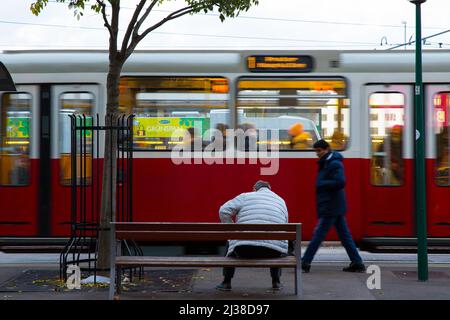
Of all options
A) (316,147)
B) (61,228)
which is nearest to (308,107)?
(316,147)

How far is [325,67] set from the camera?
1223 cm

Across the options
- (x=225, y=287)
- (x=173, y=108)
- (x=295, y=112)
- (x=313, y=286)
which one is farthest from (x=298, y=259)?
(x=173, y=108)

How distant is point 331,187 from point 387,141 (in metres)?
2.09

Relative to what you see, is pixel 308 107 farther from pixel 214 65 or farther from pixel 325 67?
pixel 214 65

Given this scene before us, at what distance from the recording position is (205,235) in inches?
340

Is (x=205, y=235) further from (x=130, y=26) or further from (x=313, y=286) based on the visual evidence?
(x=130, y=26)

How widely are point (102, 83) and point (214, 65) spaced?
1.79 meters

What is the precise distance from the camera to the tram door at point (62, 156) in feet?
39.9

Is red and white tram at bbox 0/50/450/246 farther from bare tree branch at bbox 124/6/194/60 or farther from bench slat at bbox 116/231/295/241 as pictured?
bench slat at bbox 116/231/295/241

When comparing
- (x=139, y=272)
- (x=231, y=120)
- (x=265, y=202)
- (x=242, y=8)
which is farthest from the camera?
(x=231, y=120)

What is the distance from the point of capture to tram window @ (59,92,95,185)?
40.0ft

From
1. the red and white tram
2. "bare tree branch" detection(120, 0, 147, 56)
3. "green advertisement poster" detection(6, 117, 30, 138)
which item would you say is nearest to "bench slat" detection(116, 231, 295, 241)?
"bare tree branch" detection(120, 0, 147, 56)

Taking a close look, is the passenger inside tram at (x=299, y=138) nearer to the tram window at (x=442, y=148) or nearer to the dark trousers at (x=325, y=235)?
the dark trousers at (x=325, y=235)

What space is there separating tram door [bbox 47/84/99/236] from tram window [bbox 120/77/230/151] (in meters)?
0.57
